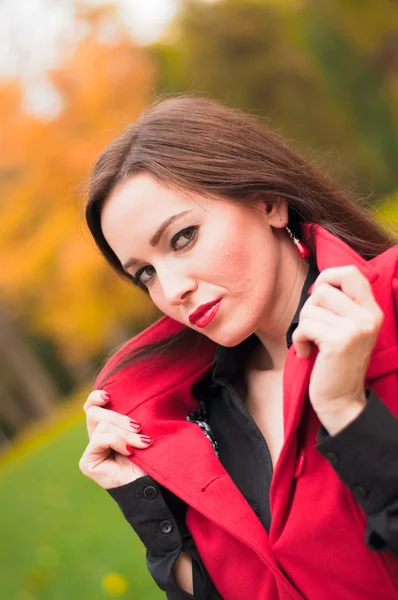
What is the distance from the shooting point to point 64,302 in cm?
1628

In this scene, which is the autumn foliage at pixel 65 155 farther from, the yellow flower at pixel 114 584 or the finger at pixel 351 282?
the finger at pixel 351 282

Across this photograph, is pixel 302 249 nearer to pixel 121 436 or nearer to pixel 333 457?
pixel 333 457

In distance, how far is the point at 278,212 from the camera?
251cm

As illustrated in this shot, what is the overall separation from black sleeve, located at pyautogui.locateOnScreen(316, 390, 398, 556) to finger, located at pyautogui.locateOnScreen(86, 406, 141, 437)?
92 cm

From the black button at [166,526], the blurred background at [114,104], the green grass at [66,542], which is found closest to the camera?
the black button at [166,526]

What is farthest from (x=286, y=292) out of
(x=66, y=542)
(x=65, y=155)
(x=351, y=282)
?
(x=65, y=155)

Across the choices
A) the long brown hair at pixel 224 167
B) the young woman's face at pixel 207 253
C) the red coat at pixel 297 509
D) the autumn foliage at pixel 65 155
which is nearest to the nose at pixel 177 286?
the young woman's face at pixel 207 253

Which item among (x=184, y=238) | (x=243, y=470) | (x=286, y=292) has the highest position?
(x=184, y=238)

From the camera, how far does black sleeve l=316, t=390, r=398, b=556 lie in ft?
6.20

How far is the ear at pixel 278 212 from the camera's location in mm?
2486

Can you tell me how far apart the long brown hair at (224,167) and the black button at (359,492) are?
0.94 m

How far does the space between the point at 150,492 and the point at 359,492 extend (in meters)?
0.84

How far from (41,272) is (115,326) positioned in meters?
4.47

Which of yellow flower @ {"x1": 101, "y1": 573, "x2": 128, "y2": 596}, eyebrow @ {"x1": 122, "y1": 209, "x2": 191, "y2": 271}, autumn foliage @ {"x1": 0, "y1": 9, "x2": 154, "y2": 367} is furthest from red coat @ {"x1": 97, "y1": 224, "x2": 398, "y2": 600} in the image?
autumn foliage @ {"x1": 0, "y1": 9, "x2": 154, "y2": 367}
